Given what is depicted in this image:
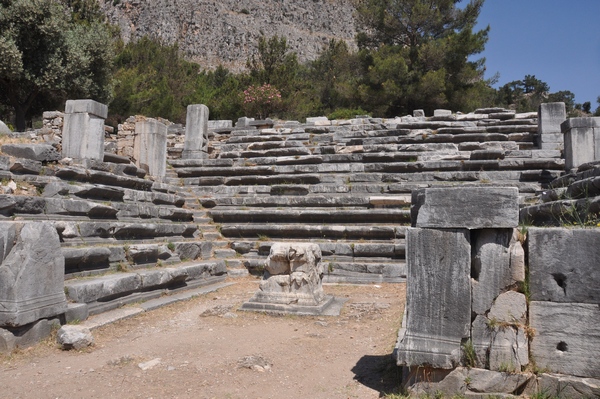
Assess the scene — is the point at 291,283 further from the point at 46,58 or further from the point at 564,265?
the point at 46,58

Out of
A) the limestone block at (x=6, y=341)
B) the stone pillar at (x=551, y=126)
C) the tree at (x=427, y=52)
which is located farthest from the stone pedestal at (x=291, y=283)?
the tree at (x=427, y=52)

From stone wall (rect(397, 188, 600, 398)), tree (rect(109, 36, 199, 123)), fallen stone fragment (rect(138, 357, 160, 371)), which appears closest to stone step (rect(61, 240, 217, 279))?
fallen stone fragment (rect(138, 357, 160, 371))

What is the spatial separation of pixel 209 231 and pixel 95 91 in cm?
1241

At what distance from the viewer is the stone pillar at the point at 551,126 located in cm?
1150

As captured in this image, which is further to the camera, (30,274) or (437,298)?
(30,274)

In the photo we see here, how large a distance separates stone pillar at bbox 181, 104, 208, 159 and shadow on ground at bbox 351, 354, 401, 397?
9.83 meters

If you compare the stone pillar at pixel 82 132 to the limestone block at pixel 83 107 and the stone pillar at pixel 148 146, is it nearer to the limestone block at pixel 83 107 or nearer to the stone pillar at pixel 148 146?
the limestone block at pixel 83 107

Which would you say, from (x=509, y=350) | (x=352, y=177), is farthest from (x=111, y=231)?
(x=509, y=350)

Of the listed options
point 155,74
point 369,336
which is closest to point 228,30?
point 155,74

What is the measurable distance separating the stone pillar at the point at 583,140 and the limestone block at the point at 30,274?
941 cm

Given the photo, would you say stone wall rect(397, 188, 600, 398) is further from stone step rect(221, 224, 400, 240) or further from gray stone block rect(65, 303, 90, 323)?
stone step rect(221, 224, 400, 240)

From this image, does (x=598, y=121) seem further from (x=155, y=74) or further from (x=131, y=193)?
(x=155, y=74)

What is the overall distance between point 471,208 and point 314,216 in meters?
6.34

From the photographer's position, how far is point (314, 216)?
958 cm
